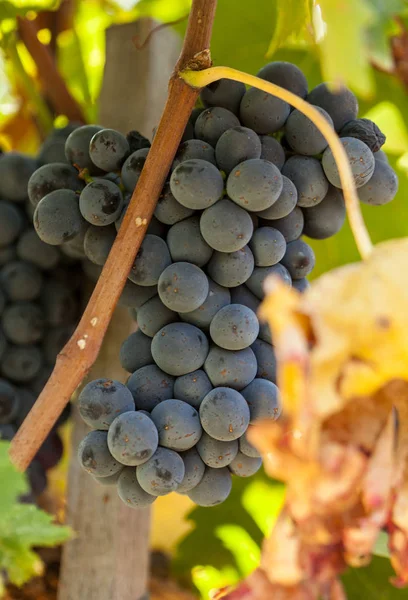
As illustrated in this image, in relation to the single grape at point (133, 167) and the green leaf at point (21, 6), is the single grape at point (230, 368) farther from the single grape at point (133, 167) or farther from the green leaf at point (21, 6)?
the green leaf at point (21, 6)

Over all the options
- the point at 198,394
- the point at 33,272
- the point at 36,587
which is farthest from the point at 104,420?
the point at 36,587


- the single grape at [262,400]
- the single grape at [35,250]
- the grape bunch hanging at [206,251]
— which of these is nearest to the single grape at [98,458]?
the grape bunch hanging at [206,251]

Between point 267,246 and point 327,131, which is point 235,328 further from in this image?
point 327,131

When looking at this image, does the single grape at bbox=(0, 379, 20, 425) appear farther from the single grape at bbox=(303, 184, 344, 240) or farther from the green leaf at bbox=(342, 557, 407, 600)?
the green leaf at bbox=(342, 557, 407, 600)

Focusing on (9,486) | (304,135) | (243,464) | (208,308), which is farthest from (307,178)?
(9,486)

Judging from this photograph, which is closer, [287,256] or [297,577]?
[297,577]

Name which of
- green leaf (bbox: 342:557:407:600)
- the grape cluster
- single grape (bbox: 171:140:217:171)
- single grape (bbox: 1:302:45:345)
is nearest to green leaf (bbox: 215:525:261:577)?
green leaf (bbox: 342:557:407:600)

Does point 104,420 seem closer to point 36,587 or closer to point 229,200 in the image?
point 229,200
